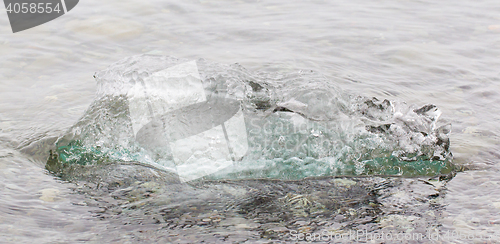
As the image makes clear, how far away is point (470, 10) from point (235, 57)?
4.99 meters

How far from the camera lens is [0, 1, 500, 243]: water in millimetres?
3008

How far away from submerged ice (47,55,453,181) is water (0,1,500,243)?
0.19 meters

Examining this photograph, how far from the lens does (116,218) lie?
3.02m

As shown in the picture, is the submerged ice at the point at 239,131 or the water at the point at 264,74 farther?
the submerged ice at the point at 239,131

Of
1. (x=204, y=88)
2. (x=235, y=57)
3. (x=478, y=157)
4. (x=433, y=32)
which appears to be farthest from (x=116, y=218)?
(x=433, y=32)

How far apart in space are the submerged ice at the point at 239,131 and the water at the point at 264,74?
0.19 meters

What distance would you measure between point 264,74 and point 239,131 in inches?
42.1

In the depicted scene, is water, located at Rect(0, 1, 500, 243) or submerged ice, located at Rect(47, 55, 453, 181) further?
submerged ice, located at Rect(47, 55, 453, 181)

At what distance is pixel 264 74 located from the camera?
15.5 feet

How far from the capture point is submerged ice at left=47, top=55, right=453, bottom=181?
3779 millimetres

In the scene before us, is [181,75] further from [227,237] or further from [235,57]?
[235,57]

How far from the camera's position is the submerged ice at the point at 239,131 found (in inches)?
149

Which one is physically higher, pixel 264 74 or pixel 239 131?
pixel 264 74

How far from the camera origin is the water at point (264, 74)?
3008 millimetres
